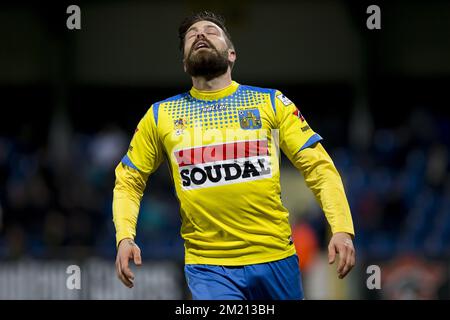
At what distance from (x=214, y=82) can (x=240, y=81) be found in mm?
11774

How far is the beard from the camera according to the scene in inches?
181

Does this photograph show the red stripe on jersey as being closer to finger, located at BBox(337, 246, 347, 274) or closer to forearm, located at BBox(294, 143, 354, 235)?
forearm, located at BBox(294, 143, 354, 235)

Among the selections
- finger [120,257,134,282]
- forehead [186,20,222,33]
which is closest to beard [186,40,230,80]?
forehead [186,20,222,33]

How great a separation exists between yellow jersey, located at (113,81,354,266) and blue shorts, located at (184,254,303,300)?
39mm

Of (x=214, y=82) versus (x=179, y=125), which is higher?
(x=214, y=82)

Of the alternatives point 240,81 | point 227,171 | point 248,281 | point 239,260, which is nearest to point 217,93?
point 227,171

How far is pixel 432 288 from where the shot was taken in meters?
10.8

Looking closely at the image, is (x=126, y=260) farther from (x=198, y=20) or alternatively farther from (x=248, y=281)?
(x=198, y=20)

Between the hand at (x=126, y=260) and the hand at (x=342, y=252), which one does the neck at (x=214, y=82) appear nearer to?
the hand at (x=126, y=260)

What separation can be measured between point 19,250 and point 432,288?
530 centimetres

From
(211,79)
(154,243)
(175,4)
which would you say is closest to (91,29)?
(175,4)

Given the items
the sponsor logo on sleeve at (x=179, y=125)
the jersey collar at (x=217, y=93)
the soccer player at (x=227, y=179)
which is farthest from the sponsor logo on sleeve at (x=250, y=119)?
the sponsor logo on sleeve at (x=179, y=125)

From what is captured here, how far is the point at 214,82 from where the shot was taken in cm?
471

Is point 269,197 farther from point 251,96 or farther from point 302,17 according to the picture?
point 302,17
